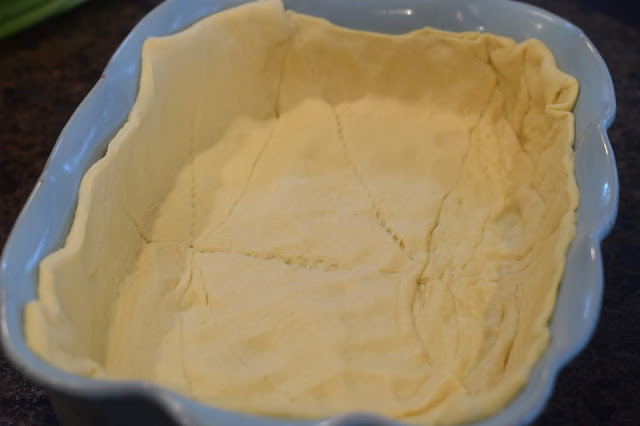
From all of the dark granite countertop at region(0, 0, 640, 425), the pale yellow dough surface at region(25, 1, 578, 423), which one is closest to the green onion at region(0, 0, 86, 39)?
the dark granite countertop at region(0, 0, 640, 425)

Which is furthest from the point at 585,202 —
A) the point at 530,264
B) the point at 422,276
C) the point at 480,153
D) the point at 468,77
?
the point at 468,77

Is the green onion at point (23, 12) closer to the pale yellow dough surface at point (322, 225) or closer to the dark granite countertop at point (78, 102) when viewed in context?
the dark granite countertop at point (78, 102)

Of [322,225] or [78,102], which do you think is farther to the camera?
[78,102]

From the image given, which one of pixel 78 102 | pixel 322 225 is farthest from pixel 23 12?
pixel 322 225

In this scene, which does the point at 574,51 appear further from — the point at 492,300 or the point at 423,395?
the point at 423,395

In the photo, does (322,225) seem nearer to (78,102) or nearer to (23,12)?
(78,102)

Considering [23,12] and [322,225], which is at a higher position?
[23,12]
